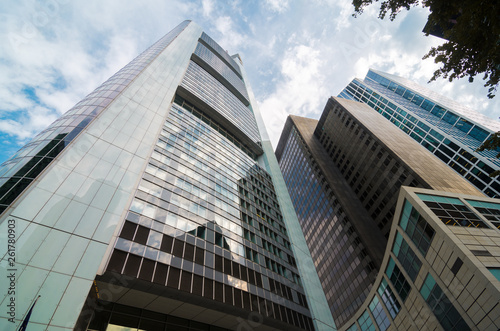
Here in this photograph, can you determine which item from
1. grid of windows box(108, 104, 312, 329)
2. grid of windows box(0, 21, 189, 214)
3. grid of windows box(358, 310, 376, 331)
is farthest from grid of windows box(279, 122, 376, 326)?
grid of windows box(0, 21, 189, 214)

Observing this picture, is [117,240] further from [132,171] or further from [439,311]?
[439,311]

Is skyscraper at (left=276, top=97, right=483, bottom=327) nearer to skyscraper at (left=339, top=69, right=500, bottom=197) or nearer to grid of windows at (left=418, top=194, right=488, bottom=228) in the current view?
skyscraper at (left=339, top=69, right=500, bottom=197)

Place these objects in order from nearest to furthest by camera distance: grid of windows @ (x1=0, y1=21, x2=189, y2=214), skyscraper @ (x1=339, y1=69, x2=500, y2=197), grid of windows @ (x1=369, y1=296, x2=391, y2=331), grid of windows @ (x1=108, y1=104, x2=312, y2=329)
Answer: grid of windows @ (x1=0, y1=21, x2=189, y2=214) → grid of windows @ (x1=108, y1=104, x2=312, y2=329) → grid of windows @ (x1=369, y1=296, x2=391, y2=331) → skyscraper @ (x1=339, y1=69, x2=500, y2=197)

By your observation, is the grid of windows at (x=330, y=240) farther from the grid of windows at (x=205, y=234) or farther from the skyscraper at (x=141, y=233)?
the grid of windows at (x=205, y=234)

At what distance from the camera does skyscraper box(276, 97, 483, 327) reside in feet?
186

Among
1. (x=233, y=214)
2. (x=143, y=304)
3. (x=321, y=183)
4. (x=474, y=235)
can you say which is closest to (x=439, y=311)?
(x=474, y=235)

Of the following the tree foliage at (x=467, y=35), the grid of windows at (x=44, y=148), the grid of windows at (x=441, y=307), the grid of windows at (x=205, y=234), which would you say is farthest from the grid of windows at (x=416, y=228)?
the grid of windows at (x=44, y=148)

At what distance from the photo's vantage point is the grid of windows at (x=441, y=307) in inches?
901

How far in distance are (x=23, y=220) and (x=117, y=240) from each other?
4.96 metres

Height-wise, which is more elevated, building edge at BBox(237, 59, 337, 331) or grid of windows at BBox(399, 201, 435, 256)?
grid of windows at BBox(399, 201, 435, 256)

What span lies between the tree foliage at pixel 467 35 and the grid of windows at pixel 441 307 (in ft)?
77.5

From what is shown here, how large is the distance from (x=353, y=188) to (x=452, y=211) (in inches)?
1835

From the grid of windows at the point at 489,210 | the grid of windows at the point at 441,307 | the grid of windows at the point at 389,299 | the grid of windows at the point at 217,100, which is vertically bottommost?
the grid of windows at the point at 389,299

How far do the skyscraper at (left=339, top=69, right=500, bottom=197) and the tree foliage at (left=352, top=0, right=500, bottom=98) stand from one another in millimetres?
45816
